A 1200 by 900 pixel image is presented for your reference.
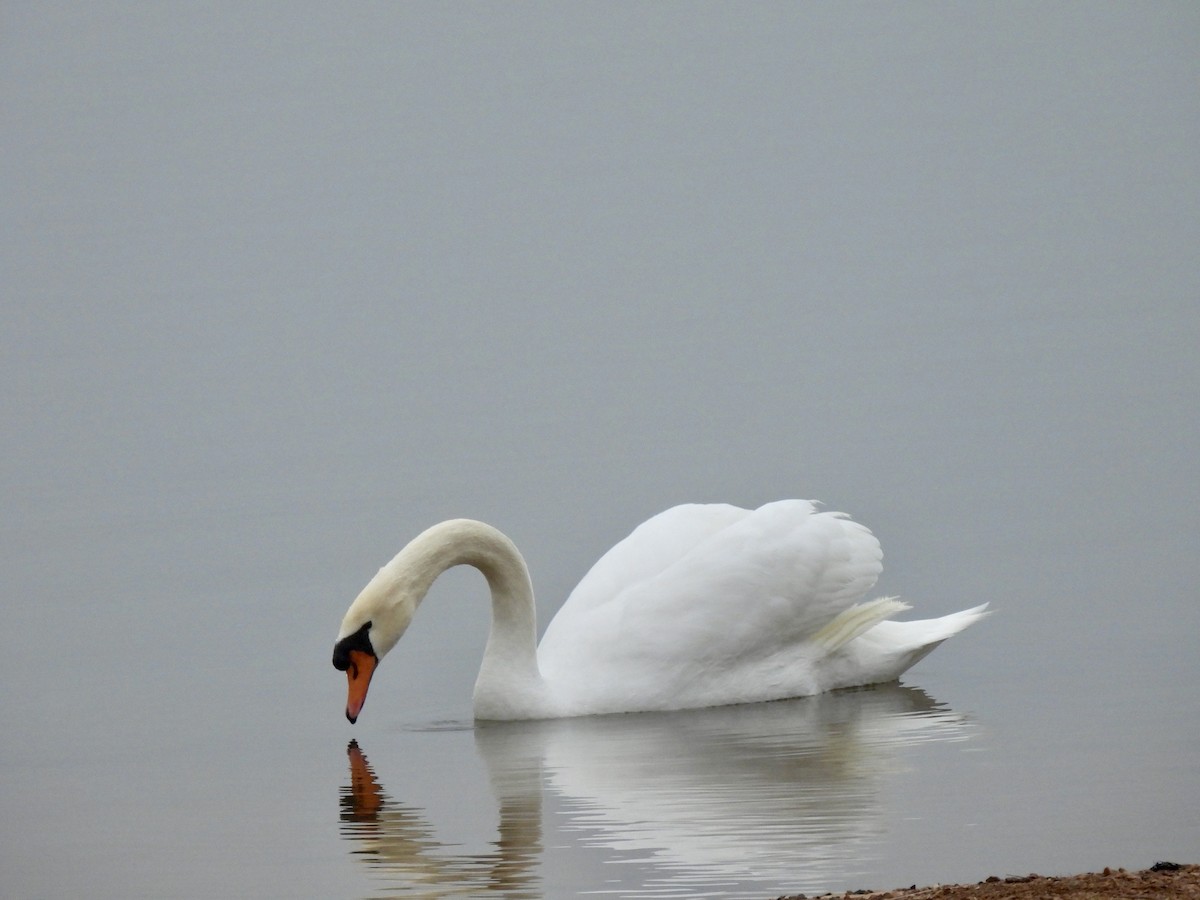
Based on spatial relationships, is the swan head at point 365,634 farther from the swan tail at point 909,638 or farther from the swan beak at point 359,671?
the swan tail at point 909,638

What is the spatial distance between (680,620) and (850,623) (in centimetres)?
111

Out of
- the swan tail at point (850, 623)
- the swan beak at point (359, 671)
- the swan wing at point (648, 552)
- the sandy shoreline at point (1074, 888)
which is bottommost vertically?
the sandy shoreline at point (1074, 888)

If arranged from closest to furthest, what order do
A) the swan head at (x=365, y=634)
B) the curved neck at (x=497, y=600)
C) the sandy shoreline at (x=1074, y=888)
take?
the sandy shoreline at (x=1074, y=888), the swan head at (x=365, y=634), the curved neck at (x=497, y=600)

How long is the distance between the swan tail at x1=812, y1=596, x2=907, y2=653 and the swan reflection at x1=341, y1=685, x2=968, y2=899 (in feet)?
1.02

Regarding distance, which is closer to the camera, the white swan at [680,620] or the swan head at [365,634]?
the swan head at [365,634]

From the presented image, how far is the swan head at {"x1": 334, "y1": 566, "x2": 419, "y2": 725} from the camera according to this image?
10406mm

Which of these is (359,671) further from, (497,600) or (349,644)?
(497,600)

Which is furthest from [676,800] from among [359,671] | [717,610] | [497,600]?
[497,600]

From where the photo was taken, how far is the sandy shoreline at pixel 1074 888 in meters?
5.98

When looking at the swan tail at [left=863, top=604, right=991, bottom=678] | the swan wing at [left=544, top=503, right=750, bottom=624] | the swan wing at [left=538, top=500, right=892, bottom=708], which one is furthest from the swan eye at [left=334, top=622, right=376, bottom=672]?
the swan tail at [left=863, top=604, right=991, bottom=678]

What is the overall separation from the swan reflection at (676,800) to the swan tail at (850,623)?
311 mm

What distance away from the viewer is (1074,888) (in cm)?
607

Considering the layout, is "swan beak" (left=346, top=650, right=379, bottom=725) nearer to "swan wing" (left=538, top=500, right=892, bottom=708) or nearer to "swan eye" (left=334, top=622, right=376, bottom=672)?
"swan eye" (left=334, top=622, right=376, bottom=672)

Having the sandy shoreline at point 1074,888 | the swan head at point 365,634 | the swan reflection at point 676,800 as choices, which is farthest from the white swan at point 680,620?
the sandy shoreline at point 1074,888
